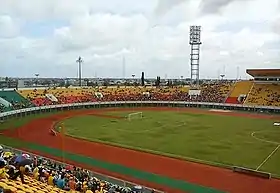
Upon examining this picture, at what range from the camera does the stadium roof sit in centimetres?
6774

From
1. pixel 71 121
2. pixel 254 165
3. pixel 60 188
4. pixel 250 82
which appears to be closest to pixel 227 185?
pixel 254 165

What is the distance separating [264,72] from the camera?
69438 millimetres

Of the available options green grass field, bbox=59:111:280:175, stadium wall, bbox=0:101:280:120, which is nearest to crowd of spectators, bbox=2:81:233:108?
stadium wall, bbox=0:101:280:120

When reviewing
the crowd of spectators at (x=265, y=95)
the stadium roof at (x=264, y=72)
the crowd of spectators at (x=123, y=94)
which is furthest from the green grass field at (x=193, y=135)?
the stadium roof at (x=264, y=72)

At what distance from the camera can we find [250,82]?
239ft

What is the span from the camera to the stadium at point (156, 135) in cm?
2328

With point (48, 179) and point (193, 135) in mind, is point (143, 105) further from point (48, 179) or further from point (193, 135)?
point (48, 179)

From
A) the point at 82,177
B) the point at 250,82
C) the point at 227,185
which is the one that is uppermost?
the point at 250,82

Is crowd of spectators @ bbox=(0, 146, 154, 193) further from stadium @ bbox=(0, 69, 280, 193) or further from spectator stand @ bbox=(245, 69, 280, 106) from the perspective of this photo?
spectator stand @ bbox=(245, 69, 280, 106)

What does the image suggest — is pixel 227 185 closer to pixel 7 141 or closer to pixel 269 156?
pixel 269 156

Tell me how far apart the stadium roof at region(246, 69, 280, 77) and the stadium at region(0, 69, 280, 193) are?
0.67 feet

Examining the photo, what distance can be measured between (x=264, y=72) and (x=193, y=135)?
124 ft

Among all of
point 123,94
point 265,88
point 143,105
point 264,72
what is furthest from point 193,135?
point 264,72

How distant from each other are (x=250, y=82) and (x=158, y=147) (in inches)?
1857
